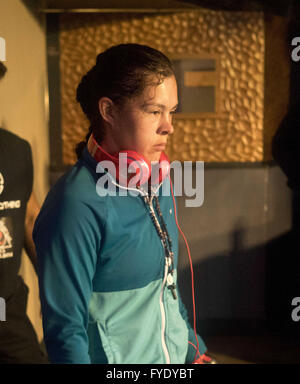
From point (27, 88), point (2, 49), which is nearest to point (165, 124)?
point (2, 49)

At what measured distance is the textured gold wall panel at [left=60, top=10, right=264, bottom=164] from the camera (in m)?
1.55

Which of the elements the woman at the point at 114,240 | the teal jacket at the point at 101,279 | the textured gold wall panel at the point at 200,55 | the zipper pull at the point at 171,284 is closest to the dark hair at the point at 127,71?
the woman at the point at 114,240

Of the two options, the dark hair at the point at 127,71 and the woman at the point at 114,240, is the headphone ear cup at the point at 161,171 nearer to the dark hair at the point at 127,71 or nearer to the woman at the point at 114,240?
the woman at the point at 114,240

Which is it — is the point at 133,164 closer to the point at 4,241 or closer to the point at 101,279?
the point at 101,279

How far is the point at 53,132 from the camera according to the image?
160 centimetres

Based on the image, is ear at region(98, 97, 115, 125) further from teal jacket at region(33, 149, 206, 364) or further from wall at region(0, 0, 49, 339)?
wall at region(0, 0, 49, 339)

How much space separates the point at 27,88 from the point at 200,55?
0.75 metres

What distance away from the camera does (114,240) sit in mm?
623

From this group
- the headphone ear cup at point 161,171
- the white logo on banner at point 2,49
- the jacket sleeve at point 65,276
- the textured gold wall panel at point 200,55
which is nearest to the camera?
the jacket sleeve at point 65,276

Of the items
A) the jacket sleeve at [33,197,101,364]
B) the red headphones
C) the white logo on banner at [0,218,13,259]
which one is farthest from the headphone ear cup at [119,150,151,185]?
the white logo on banner at [0,218,13,259]

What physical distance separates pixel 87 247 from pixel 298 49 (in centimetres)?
106

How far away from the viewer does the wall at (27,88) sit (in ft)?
3.42

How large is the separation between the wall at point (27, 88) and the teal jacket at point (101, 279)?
562 mm
